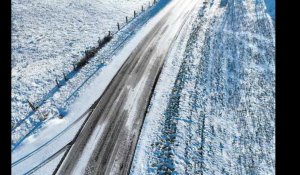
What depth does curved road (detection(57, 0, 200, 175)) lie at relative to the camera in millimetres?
15156

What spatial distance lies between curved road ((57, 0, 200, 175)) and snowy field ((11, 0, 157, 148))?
8.98 ft

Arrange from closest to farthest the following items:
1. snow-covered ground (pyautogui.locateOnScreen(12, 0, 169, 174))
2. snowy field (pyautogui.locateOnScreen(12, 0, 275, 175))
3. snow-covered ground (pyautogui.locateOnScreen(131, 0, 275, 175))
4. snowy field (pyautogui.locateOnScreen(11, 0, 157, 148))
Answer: snow-covered ground (pyautogui.locateOnScreen(131, 0, 275, 175))
snowy field (pyautogui.locateOnScreen(12, 0, 275, 175))
snow-covered ground (pyautogui.locateOnScreen(12, 0, 169, 174))
snowy field (pyautogui.locateOnScreen(11, 0, 157, 148))

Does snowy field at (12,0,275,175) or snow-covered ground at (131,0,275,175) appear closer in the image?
snow-covered ground at (131,0,275,175)

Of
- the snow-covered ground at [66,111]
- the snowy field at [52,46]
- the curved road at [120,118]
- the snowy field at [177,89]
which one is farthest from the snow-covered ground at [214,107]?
the snowy field at [52,46]

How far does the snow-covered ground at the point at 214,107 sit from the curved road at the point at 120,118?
0.70m

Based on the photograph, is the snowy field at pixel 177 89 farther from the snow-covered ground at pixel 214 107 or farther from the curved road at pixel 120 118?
the curved road at pixel 120 118

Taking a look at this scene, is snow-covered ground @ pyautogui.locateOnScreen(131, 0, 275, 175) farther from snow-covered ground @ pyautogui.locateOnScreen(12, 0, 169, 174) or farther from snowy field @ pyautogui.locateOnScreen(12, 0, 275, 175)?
snow-covered ground @ pyautogui.locateOnScreen(12, 0, 169, 174)

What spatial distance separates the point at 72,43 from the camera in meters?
27.8

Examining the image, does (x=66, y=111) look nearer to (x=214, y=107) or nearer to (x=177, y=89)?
(x=177, y=89)

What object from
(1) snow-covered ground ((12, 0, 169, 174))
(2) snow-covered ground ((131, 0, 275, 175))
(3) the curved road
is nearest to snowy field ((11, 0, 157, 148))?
(1) snow-covered ground ((12, 0, 169, 174))

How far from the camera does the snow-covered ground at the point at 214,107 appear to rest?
15.1 metres

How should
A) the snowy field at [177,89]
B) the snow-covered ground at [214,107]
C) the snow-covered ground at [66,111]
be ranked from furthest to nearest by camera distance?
the snow-covered ground at [66,111] < the snowy field at [177,89] < the snow-covered ground at [214,107]
